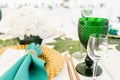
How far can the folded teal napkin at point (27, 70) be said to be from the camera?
1.42 feet

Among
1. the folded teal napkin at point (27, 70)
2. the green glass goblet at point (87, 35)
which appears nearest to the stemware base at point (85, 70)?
the green glass goblet at point (87, 35)

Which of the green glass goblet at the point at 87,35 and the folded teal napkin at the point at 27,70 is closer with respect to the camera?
the folded teal napkin at the point at 27,70

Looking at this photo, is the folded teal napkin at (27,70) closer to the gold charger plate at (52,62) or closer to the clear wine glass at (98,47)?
the gold charger plate at (52,62)

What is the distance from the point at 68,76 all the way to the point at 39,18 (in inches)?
14.7

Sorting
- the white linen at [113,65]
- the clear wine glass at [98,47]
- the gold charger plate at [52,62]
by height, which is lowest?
the white linen at [113,65]

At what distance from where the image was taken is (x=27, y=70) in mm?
464

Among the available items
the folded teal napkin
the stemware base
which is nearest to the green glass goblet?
the stemware base

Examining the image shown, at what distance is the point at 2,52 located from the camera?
24.4 inches

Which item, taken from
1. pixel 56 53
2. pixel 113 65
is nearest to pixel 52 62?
pixel 56 53

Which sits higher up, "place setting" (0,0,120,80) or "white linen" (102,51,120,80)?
"place setting" (0,0,120,80)

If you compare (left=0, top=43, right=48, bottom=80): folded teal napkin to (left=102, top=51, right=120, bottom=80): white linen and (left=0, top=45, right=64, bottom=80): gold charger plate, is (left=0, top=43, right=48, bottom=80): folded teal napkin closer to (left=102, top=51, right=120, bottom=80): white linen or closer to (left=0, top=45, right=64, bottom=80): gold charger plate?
(left=0, top=45, right=64, bottom=80): gold charger plate

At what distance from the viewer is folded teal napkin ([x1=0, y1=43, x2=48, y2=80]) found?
1.42ft

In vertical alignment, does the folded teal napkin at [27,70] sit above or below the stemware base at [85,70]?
above

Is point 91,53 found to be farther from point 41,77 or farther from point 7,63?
point 7,63
